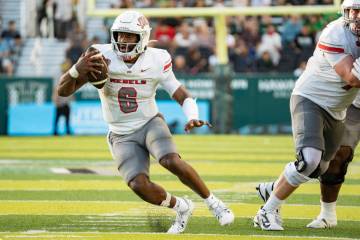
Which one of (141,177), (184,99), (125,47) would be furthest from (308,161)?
(125,47)

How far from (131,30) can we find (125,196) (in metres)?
2.85

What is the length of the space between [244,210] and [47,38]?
1563 centimetres

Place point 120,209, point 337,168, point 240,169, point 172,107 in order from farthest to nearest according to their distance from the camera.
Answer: point 172,107 < point 240,169 < point 120,209 < point 337,168

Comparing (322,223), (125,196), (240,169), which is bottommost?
(240,169)

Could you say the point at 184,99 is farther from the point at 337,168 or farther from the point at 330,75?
the point at 337,168

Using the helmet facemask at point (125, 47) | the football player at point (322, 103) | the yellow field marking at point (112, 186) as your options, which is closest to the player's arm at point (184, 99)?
the helmet facemask at point (125, 47)

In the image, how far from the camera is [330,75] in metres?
7.19

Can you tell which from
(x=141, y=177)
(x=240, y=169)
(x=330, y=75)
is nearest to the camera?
(x=141, y=177)

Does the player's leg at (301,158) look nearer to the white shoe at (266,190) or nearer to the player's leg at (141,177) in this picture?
the white shoe at (266,190)

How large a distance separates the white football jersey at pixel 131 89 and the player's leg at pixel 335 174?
4.15ft

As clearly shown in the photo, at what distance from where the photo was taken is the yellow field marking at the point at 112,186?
1030 cm

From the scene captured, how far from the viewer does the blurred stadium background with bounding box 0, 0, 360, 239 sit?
898 cm

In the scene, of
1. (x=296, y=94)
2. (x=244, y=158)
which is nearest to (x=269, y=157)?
(x=244, y=158)

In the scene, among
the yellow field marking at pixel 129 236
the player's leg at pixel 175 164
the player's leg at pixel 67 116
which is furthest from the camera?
the player's leg at pixel 67 116
